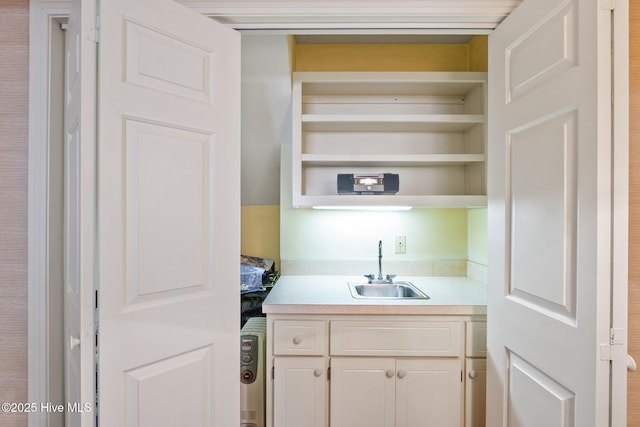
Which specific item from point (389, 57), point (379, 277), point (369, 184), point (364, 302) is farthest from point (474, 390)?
point (389, 57)

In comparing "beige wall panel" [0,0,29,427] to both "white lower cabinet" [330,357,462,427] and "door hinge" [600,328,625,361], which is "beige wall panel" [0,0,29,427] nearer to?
"white lower cabinet" [330,357,462,427]

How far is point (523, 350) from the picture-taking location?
1149 millimetres

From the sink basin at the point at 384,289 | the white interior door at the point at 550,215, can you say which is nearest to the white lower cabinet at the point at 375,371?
the white interior door at the point at 550,215

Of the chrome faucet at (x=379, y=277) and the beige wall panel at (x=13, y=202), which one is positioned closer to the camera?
the beige wall panel at (x=13, y=202)

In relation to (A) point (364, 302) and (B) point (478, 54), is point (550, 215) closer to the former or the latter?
(A) point (364, 302)

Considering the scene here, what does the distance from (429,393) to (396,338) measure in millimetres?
302

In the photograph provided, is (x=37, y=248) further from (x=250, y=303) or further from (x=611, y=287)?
(x=611, y=287)

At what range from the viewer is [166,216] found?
1075 mm

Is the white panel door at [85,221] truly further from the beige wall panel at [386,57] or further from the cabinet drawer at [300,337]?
the beige wall panel at [386,57]

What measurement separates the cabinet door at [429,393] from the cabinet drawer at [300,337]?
391 mm

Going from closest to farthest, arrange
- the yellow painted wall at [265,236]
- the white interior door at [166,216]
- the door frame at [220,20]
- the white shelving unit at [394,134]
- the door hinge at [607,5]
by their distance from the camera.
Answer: the door hinge at [607,5]
the white interior door at [166,216]
the door frame at [220,20]
the white shelving unit at [394,134]
the yellow painted wall at [265,236]

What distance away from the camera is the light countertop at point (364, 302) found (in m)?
1.55

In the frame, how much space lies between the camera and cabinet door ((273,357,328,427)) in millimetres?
1548

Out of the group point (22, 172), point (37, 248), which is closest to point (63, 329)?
point (37, 248)
